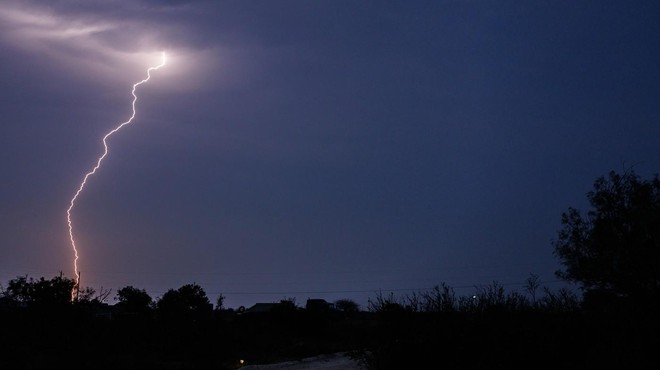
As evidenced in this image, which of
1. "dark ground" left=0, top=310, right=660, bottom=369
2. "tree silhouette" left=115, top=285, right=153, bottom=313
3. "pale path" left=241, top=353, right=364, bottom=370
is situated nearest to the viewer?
"dark ground" left=0, top=310, right=660, bottom=369

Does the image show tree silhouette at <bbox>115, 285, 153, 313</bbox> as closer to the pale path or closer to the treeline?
the treeline

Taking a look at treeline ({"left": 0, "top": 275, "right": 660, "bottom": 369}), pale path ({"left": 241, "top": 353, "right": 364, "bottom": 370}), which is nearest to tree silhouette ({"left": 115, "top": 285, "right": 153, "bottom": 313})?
treeline ({"left": 0, "top": 275, "right": 660, "bottom": 369})

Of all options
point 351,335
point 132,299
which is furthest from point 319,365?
point 132,299

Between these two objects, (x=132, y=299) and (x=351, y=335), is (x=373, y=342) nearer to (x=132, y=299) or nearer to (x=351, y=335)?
(x=351, y=335)

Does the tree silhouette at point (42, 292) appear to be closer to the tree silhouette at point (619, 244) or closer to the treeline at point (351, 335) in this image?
the treeline at point (351, 335)

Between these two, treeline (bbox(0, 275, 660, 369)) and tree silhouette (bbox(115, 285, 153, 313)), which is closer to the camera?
treeline (bbox(0, 275, 660, 369))

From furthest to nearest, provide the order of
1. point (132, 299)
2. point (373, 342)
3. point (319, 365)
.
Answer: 1. point (132, 299)
2. point (319, 365)
3. point (373, 342)

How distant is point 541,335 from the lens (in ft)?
53.5

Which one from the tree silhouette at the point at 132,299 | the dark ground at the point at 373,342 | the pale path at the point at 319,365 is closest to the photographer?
the dark ground at the point at 373,342

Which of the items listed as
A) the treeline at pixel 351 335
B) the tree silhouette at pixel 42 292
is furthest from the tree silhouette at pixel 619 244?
the tree silhouette at pixel 42 292

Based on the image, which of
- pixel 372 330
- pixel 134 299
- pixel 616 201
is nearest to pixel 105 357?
pixel 372 330

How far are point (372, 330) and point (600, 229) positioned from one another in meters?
15.5

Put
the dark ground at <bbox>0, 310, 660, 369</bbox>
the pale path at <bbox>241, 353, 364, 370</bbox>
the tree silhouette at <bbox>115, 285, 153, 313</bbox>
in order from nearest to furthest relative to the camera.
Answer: the dark ground at <bbox>0, 310, 660, 369</bbox> < the pale path at <bbox>241, 353, 364, 370</bbox> < the tree silhouette at <bbox>115, 285, 153, 313</bbox>

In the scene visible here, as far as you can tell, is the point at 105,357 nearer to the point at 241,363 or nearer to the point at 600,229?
the point at 241,363
